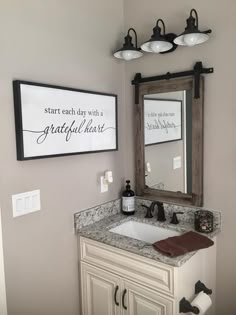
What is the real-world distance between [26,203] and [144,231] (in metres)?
0.86

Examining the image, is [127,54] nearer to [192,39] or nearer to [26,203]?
[192,39]

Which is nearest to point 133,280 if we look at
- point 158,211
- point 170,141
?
point 158,211

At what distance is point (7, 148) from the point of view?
1364 mm

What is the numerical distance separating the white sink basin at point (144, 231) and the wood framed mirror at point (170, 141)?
0.76 feet

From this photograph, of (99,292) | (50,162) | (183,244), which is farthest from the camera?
(99,292)

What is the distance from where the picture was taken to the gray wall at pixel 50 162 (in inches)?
54.0

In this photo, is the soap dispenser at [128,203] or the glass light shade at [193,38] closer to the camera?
the glass light shade at [193,38]

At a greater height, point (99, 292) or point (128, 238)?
point (128, 238)

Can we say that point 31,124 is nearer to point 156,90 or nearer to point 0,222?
point 0,222

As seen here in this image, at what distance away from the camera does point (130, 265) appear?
1.49 metres

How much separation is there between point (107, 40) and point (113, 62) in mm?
157

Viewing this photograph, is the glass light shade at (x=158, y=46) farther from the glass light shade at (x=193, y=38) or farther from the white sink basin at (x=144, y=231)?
the white sink basin at (x=144, y=231)

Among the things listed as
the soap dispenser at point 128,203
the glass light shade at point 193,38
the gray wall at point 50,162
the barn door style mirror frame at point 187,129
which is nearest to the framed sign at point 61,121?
the gray wall at point 50,162

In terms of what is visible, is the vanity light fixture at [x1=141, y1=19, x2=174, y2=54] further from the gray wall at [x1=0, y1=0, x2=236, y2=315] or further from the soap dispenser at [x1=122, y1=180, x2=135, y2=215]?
the soap dispenser at [x1=122, y1=180, x2=135, y2=215]
